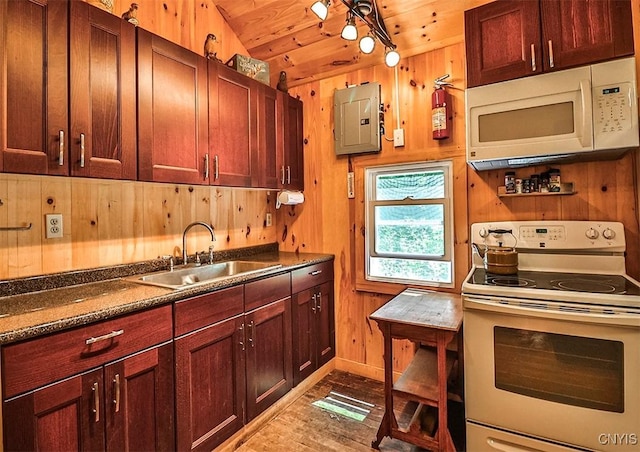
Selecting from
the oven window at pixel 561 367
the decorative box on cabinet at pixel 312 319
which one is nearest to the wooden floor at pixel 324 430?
the decorative box on cabinet at pixel 312 319

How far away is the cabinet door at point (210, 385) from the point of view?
1634mm

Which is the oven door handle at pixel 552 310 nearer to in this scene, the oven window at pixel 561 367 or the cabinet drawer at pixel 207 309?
the oven window at pixel 561 367

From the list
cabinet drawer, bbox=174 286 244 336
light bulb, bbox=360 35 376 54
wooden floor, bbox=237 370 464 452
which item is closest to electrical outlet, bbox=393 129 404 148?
light bulb, bbox=360 35 376 54

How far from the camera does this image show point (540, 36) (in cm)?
183

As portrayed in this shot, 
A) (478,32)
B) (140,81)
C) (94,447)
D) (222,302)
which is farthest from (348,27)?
(94,447)

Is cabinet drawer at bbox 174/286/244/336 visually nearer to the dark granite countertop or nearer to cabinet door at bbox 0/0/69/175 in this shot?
the dark granite countertop

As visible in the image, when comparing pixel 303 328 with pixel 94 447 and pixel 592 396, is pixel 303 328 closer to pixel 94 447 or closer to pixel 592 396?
pixel 94 447

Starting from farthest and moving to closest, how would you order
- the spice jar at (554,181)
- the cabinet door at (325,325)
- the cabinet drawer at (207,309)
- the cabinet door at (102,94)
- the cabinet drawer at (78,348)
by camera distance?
1. the cabinet door at (325,325)
2. the spice jar at (554,181)
3. the cabinet drawer at (207,309)
4. the cabinet door at (102,94)
5. the cabinet drawer at (78,348)

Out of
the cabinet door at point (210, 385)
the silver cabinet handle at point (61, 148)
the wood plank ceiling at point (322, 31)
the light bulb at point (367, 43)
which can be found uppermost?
Answer: the wood plank ceiling at point (322, 31)

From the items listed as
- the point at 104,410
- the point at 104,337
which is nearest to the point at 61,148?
the point at 104,337

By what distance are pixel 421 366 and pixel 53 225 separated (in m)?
2.25

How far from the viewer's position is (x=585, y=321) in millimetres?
1475

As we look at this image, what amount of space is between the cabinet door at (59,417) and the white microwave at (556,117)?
Result: 7.11 ft

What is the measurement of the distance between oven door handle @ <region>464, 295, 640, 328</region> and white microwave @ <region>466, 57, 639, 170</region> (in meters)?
0.79
